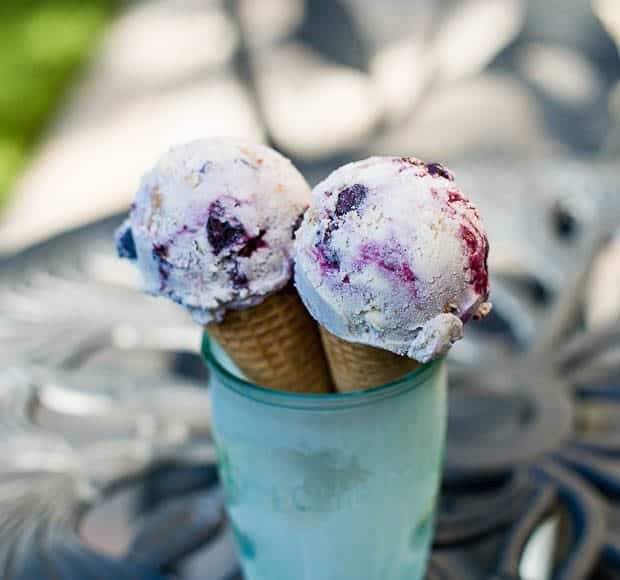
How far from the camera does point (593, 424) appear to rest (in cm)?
78

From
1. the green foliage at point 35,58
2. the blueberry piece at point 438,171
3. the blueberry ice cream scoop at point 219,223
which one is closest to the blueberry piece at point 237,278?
the blueberry ice cream scoop at point 219,223

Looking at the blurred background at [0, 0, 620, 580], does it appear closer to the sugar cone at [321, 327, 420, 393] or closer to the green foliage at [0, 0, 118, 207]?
the sugar cone at [321, 327, 420, 393]

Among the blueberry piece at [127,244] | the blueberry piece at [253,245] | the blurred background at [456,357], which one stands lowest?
the blurred background at [456,357]

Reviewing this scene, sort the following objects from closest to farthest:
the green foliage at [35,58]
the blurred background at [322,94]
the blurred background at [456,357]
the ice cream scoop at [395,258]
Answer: the ice cream scoop at [395,258] < the blurred background at [456,357] < the blurred background at [322,94] < the green foliage at [35,58]

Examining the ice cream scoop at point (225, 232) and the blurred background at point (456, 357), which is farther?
the blurred background at point (456, 357)

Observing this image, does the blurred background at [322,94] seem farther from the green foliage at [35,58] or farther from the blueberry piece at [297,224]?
the blueberry piece at [297,224]

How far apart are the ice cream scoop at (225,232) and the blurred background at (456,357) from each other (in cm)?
24

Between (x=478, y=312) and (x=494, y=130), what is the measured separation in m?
1.23

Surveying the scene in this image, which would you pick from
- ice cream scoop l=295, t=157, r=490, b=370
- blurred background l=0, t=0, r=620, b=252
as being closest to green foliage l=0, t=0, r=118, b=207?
blurred background l=0, t=0, r=620, b=252

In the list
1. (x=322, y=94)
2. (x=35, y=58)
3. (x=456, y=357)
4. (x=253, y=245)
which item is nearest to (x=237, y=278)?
(x=253, y=245)

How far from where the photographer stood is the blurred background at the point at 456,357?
683 mm

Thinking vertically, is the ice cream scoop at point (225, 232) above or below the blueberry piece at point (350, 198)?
below

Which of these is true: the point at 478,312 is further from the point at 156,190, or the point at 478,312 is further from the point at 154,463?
→ the point at 154,463

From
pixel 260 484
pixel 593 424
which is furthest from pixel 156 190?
pixel 593 424
